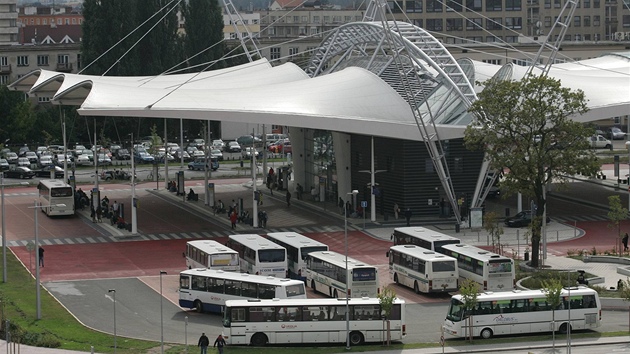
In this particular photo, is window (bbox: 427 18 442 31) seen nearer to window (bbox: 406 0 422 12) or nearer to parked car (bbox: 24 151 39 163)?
window (bbox: 406 0 422 12)

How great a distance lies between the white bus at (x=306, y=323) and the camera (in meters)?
59.0

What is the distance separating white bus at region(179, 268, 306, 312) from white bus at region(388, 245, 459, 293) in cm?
773

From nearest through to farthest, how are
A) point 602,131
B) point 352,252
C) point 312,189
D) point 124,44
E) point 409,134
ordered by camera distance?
point 352,252 → point 409,134 → point 312,189 → point 124,44 → point 602,131

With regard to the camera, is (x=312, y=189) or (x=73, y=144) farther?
(x=73, y=144)

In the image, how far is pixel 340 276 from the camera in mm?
67062

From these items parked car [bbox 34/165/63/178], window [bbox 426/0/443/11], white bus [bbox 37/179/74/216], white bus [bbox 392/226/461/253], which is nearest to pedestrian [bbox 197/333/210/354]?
white bus [bbox 392/226/461/253]

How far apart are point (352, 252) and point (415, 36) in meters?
24.2

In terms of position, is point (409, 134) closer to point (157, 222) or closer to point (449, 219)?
point (449, 219)

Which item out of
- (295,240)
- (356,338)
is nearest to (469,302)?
(356,338)

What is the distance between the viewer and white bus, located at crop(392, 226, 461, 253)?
74.8m

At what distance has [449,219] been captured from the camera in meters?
95.2

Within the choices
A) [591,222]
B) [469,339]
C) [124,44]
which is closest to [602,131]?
[124,44]

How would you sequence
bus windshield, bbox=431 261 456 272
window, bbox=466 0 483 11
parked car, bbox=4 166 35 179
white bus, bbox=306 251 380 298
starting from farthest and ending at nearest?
window, bbox=466 0 483 11, parked car, bbox=4 166 35 179, bus windshield, bbox=431 261 456 272, white bus, bbox=306 251 380 298

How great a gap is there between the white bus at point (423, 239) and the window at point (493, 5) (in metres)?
120
